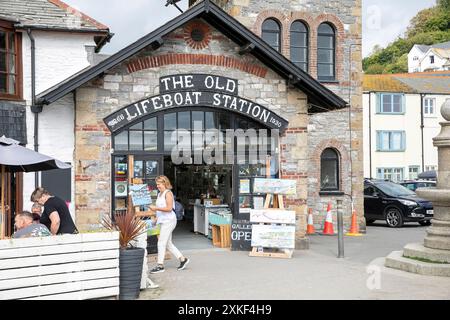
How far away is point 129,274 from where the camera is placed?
808 cm

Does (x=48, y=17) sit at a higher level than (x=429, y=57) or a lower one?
lower

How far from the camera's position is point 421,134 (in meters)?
36.2

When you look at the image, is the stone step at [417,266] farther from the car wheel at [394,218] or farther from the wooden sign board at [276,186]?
the car wheel at [394,218]

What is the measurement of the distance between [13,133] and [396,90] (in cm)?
2786

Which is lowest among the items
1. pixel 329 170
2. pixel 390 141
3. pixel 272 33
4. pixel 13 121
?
pixel 329 170

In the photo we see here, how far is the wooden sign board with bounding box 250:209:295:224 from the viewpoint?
12.0 metres

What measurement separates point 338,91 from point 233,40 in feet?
19.9

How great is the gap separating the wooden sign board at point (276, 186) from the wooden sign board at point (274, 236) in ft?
2.61

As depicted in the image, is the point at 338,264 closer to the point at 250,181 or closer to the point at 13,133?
the point at 250,181

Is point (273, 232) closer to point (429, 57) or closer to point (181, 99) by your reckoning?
point (181, 99)

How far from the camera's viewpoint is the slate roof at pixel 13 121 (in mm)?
11664

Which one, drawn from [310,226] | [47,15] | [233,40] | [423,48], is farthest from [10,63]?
[423,48]
